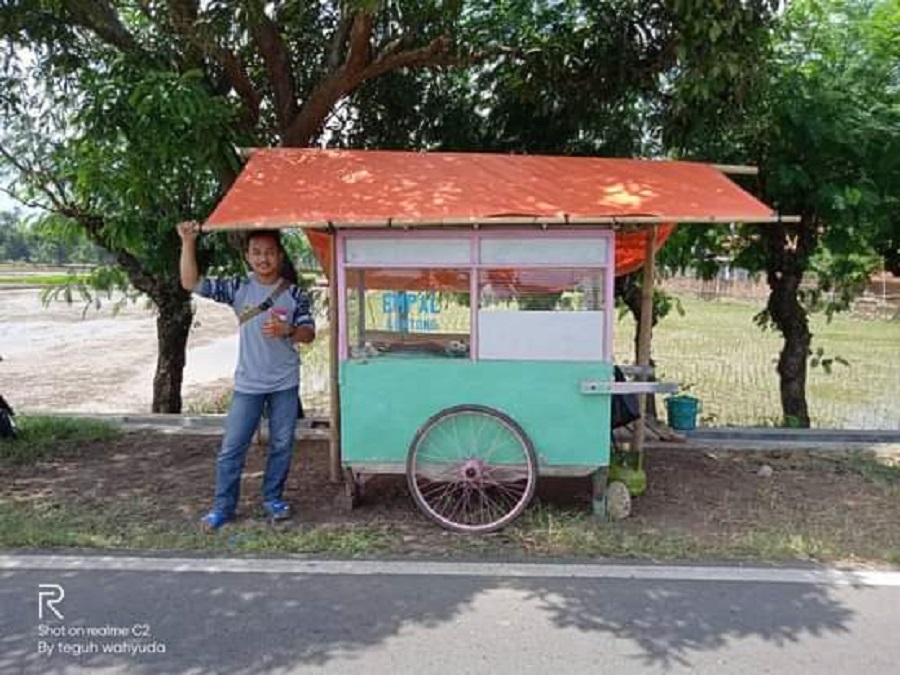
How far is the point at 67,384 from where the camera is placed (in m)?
13.9

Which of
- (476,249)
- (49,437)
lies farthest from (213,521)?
(49,437)

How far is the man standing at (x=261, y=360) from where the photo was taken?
16.1 feet

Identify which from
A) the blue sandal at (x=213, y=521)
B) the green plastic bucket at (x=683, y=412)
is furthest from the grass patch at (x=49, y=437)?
the green plastic bucket at (x=683, y=412)

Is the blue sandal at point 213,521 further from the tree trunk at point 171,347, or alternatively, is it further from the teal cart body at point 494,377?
the tree trunk at point 171,347

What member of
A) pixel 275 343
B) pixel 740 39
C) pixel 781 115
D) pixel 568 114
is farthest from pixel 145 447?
pixel 781 115

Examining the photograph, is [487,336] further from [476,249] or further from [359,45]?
[359,45]

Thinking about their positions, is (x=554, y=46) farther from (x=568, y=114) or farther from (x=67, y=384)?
(x=67, y=384)

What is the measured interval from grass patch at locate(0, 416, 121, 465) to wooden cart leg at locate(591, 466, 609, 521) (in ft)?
13.8

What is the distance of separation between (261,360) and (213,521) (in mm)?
979

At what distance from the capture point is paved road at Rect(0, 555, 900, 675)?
10.9ft

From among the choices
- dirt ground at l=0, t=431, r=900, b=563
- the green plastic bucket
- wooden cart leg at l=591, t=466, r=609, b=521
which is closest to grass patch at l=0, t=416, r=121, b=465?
dirt ground at l=0, t=431, r=900, b=563

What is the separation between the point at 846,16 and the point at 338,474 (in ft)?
19.0

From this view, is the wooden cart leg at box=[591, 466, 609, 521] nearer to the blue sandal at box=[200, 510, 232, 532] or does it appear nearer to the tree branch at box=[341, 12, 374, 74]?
the blue sandal at box=[200, 510, 232, 532]

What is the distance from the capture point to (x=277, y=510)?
5.04 meters
